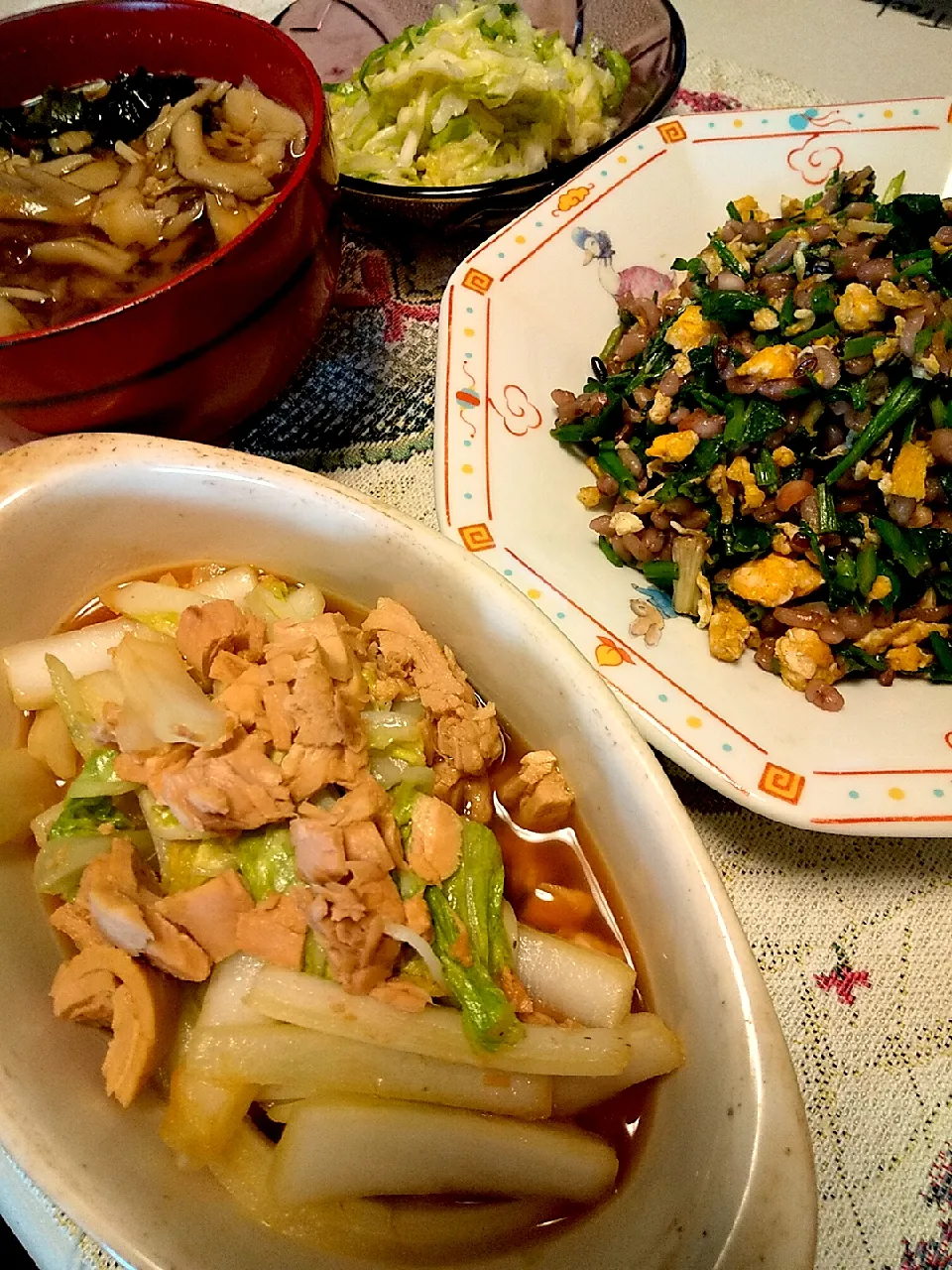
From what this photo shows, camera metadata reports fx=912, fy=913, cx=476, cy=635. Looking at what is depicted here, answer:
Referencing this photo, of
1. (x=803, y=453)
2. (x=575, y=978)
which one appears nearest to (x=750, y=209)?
(x=803, y=453)

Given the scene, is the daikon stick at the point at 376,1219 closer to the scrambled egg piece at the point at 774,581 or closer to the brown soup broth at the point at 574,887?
the brown soup broth at the point at 574,887

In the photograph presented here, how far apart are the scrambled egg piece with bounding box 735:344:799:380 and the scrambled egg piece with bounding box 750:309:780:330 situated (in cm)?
6

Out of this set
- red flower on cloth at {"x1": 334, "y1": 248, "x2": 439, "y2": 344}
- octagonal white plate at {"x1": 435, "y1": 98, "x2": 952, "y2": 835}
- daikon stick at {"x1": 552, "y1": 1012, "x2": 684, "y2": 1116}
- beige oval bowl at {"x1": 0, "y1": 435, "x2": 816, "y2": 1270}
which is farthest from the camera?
red flower on cloth at {"x1": 334, "y1": 248, "x2": 439, "y2": 344}

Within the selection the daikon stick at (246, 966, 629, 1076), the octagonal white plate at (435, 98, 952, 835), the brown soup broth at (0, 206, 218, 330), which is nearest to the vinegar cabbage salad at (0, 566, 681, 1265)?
the daikon stick at (246, 966, 629, 1076)

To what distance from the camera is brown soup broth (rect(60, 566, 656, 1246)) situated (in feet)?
2.95

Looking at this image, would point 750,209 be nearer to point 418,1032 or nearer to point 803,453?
point 803,453

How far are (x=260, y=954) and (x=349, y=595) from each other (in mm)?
474

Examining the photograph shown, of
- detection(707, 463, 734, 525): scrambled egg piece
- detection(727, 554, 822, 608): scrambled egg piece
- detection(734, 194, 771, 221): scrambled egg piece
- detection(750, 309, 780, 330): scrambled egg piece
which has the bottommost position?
detection(727, 554, 822, 608): scrambled egg piece

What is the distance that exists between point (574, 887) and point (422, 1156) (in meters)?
0.32

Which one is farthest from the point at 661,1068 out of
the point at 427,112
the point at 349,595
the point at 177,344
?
the point at 427,112

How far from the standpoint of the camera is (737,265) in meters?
1.57

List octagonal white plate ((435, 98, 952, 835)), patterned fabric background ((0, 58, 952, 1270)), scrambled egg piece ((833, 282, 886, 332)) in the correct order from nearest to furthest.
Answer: patterned fabric background ((0, 58, 952, 1270)) → octagonal white plate ((435, 98, 952, 835)) → scrambled egg piece ((833, 282, 886, 332))

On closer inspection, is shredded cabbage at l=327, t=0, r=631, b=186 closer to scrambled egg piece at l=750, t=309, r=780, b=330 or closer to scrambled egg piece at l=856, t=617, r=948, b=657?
scrambled egg piece at l=750, t=309, r=780, b=330

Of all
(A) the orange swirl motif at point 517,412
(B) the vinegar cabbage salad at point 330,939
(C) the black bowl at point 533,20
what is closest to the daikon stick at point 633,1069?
(B) the vinegar cabbage salad at point 330,939
